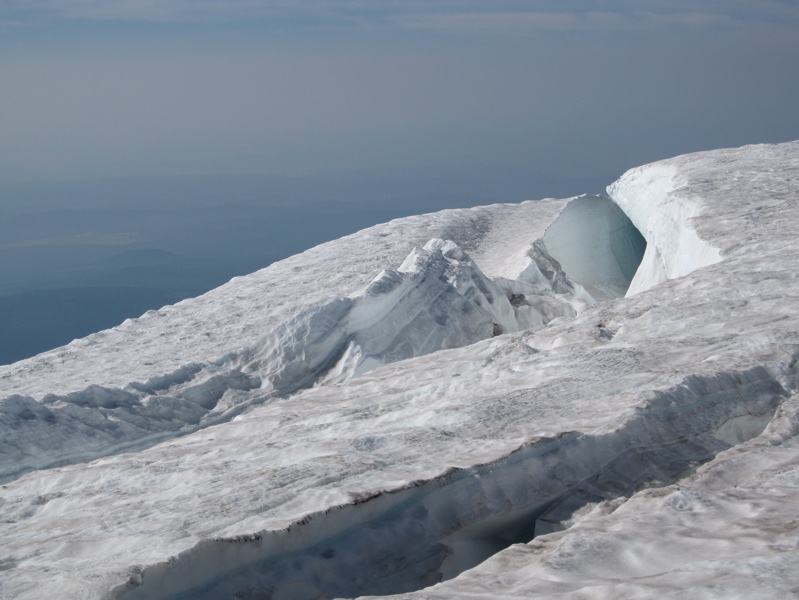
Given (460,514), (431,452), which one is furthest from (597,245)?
(460,514)

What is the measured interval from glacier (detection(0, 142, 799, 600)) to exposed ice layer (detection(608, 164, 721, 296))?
236 mm

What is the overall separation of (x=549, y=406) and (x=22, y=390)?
6671mm

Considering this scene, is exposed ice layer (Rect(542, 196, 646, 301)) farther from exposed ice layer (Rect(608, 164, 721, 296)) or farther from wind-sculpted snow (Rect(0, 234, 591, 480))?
wind-sculpted snow (Rect(0, 234, 591, 480))

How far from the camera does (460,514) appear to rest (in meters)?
3.86

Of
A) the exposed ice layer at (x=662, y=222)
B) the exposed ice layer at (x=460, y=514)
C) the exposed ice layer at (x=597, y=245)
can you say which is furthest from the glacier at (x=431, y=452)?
the exposed ice layer at (x=597, y=245)

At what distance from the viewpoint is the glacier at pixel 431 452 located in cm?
323

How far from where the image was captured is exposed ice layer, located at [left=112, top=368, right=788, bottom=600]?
3.40 meters

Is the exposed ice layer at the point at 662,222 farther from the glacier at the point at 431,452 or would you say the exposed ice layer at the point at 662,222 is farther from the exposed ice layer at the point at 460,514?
the exposed ice layer at the point at 460,514

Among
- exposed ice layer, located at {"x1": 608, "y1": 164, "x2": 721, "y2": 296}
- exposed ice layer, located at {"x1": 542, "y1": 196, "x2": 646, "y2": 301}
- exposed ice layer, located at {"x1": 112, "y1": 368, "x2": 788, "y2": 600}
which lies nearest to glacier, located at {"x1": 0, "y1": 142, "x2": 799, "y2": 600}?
→ exposed ice layer, located at {"x1": 112, "y1": 368, "x2": 788, "y2": 600}

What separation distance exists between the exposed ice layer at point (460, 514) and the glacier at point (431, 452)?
0.04 feet

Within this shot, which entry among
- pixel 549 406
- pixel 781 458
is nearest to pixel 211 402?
pixel 549 406

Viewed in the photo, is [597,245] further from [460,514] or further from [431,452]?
[460,514]

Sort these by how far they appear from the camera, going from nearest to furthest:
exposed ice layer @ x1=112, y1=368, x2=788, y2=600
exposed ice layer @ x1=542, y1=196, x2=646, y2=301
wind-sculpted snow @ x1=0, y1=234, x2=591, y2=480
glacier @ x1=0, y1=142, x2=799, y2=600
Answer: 1. glacier @ x1=0, y1=142, x2=799, y2=600
2. exposed ice layer @ x1=112, y1=368, x2=788, y2=600
3. wind-sculpted snow @ x1=0, y1=234, x2=591, y2=480
4. exposed ice layer @ x1=542, y1=196, x2=646, y2=301

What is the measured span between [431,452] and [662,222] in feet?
30.1
